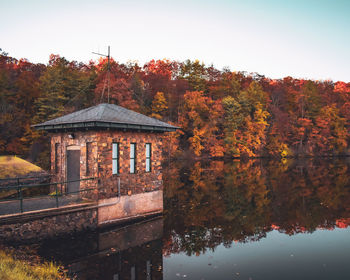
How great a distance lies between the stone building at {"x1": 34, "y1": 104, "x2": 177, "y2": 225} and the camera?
43.0ft

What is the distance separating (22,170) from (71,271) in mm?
23172

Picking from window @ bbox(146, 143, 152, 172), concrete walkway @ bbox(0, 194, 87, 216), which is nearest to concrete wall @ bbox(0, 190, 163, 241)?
concrete walkway @ bbox(0, 194, 87, 216)

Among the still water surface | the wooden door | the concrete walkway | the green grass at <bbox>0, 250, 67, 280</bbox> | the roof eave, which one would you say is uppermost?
the roof eave

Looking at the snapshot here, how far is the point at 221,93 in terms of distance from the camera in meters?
65.2

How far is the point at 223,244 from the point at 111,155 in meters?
6.28

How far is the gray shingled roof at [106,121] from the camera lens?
12.7 meters

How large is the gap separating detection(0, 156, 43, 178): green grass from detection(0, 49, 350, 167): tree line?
5538mm

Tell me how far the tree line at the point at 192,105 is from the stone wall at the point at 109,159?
2421cm

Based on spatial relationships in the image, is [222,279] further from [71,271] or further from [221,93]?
[221,93]

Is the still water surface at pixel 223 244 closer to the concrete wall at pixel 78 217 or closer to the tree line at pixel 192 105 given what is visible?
the concrete wall at pixel 78 217

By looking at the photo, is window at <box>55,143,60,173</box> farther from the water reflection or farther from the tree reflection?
the tree reflection

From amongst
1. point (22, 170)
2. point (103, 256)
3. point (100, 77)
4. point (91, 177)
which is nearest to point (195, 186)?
point (91, 177)

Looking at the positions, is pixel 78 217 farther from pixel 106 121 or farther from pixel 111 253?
pixel 106 121

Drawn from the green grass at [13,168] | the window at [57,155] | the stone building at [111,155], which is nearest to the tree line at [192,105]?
the green grass at [13,168]
